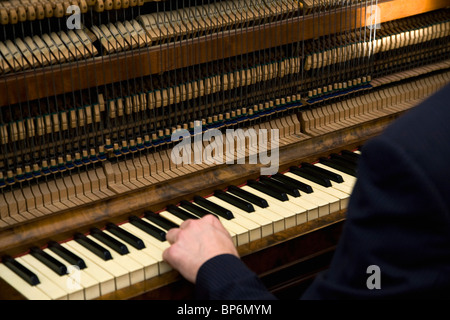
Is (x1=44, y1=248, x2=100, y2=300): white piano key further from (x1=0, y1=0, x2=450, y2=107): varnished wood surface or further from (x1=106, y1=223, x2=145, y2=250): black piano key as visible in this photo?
(x1=0, y1=0, x2=450, y2=107): varnished wood surface

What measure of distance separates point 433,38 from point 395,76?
353 mm

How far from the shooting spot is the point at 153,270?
253cm

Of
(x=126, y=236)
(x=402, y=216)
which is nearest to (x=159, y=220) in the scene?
(x=126, y=236)

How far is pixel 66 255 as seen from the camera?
2.58 meters

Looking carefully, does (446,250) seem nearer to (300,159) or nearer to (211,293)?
(211,293)

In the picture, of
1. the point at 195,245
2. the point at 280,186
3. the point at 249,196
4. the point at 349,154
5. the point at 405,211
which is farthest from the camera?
the point at 349,154

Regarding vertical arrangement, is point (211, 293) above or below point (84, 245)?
above

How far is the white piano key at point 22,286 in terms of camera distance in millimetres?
2336

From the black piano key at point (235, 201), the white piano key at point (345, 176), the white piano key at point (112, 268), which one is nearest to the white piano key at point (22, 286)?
the white piano key at point (112, 268)

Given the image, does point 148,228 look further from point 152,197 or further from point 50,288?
point 50,288

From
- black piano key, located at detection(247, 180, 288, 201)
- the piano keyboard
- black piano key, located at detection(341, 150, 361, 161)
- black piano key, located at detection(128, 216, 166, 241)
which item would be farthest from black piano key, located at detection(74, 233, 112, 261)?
black piano key, located at detection(341, 150, 361, 161)

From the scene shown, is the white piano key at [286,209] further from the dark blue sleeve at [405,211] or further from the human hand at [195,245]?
the dark blue sleeve at [405,211]

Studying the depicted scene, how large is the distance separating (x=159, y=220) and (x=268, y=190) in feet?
1.87

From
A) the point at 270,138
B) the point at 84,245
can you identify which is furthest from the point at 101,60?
the point at 270,138
